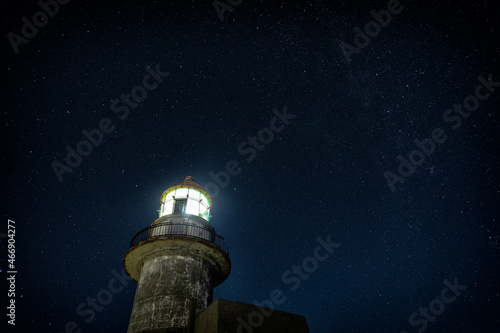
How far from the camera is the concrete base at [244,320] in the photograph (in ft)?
24.3

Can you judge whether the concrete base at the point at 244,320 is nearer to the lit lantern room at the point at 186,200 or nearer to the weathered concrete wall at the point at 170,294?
the weathered concrete wall at the point at 170,294

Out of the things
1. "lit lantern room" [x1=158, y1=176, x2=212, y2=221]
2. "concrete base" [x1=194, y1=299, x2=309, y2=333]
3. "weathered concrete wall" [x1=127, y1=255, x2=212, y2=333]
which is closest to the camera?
"concrete base" [x1=194, y1=299, x2=309, y2=333]

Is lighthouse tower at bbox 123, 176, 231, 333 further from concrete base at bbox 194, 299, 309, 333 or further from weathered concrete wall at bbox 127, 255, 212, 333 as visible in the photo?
concrete base at bbox 194, 299, 309, 333

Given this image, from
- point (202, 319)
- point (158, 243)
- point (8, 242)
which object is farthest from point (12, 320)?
point (202, 319)

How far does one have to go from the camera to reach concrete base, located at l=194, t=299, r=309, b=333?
292 inches

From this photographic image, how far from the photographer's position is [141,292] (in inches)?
378

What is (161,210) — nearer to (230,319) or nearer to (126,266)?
(126,266)

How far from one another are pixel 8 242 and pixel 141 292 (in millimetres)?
15040

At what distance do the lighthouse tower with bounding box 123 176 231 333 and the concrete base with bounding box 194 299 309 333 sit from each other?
41.2 inches

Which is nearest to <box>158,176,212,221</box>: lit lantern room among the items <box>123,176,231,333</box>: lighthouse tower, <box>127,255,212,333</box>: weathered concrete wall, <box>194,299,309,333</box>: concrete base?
<box>123,176,231,333</box>: lighthouse tower

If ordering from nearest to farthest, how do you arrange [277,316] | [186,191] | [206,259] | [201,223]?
[277,316]
[206,259]
[201,223]
[186,191]

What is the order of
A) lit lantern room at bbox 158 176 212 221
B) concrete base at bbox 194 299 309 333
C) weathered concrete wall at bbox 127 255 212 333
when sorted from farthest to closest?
lit lantern room at bbox 158 176 212 221
weathered concrete wall at bbox 127 255 212 333
concrete base at bbox 194 299 309 333

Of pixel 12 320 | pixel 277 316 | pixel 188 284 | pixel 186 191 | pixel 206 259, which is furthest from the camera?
pixel 12 320

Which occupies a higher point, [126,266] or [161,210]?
[161,210]
